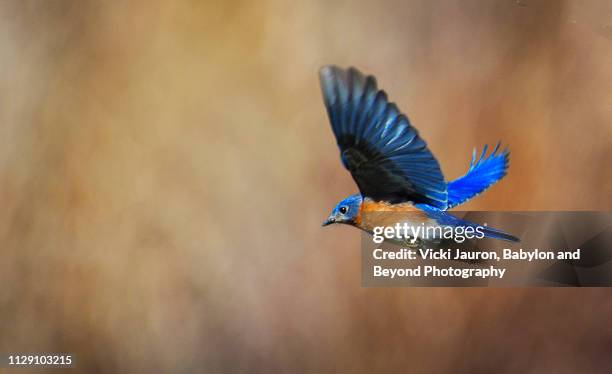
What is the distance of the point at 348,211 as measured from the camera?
2.90 ft

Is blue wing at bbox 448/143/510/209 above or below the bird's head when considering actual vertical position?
above

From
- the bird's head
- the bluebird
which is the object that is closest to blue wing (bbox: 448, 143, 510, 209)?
the bluebird

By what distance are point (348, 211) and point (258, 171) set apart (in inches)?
15.7

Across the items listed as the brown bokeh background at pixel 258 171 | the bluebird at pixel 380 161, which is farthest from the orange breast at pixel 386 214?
the brown bokeh background at pixel 258 171

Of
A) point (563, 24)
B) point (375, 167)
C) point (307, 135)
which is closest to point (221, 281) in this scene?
point (307, 135)

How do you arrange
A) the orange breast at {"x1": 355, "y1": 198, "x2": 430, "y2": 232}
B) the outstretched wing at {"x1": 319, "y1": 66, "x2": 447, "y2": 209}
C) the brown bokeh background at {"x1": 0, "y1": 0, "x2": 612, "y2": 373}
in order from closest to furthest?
the outstretched wing at {"x1": 319, "y1": 66, "x2": 447, "y2": 209} < the orange breast at {"x1": 355, "y1": 198, "x2": 430, "y2": 232} < the brown bokeh background at {"x1": 0, "y1": 0, "x2": 612, "y2": 373}

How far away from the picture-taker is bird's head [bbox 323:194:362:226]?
875mm

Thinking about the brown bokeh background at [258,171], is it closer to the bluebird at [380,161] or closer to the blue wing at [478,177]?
the blue wing at [478,177]

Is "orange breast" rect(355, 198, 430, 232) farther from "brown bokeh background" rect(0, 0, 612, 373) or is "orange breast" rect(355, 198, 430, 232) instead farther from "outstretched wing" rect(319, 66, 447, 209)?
"brown bokeh background" rect(0, 0, 612, 373)

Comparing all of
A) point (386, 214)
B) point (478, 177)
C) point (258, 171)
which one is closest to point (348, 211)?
point (386, 214)

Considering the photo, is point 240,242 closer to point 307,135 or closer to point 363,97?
point 307,135

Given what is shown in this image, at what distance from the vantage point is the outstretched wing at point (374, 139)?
0.74 meters

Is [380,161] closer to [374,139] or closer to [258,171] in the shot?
[374,139]

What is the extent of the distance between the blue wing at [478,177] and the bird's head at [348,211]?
112 millimetres
